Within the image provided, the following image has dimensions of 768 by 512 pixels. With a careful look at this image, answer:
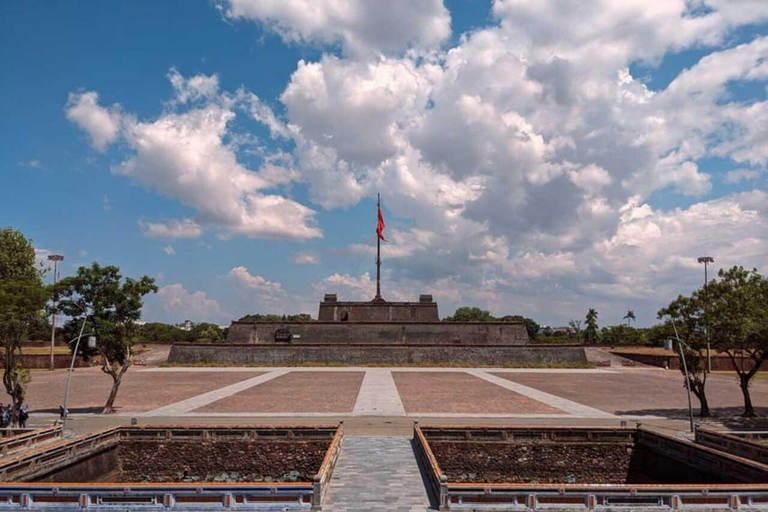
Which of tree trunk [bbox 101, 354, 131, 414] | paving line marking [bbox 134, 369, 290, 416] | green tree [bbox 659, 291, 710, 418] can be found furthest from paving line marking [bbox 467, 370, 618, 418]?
tree trunk [bbox 101, 354, 131, 414]

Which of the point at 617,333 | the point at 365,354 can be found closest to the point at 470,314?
the point at 617,333

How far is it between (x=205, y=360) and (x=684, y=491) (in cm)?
4861

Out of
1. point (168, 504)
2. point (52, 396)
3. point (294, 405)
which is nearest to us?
point (168, 504)

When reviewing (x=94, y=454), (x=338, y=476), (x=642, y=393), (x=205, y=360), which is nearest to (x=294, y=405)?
(x=94, y=454)

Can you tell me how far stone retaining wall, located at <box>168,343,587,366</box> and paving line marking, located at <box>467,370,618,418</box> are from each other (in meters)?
12.5

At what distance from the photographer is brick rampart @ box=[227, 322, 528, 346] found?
5938 centimetres

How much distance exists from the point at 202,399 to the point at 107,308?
669 centimetres

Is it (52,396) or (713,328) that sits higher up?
(713,328)

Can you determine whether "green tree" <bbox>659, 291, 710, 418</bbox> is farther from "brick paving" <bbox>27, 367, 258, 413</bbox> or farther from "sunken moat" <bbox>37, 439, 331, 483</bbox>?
"brick paving" <bbox>27, 367, 258, 413</bbox>

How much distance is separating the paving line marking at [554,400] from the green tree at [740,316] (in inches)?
233

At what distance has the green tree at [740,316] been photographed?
2298cm

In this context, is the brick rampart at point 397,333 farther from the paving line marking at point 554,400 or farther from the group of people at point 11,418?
the group of people at point 11,418

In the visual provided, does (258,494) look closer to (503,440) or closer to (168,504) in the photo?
(168,504)

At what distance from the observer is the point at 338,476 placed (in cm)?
1305
